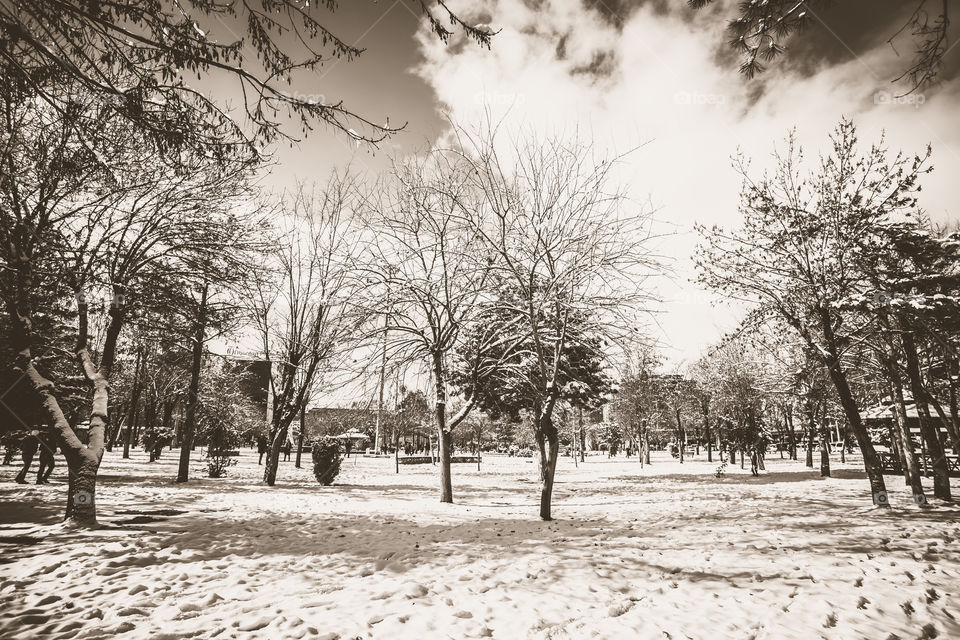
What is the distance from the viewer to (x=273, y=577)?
465 cm

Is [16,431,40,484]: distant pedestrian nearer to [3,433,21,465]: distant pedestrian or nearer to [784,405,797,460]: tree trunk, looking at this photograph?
[3,433,21,465]: distant pedestrian

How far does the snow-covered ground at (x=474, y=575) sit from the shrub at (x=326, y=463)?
22.1 ft

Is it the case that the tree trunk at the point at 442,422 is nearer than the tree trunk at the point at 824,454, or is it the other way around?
the tree trunk at the point at 442,422

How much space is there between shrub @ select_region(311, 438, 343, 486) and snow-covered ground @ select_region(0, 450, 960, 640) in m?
6.73

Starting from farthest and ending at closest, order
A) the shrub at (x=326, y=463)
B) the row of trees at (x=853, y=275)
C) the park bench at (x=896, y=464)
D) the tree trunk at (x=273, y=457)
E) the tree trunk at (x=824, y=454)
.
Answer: the tree trunk at (x=824, y=454) < the park bench at (x=896, y=464) < the shrub at (x=326, y=463) < the tree trunk at (x=273, y=457) < the row of trees at (x=853, y=275)

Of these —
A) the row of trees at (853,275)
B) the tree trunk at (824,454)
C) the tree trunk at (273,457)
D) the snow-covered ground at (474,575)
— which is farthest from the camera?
the tree trunk at (824,454)

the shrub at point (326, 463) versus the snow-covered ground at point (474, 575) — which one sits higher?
the snow-covered ground at point (474, 575)

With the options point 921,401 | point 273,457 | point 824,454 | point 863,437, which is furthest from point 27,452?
point 824,454

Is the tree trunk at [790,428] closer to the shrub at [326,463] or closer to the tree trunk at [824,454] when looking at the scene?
the tree trunk at [824,454]

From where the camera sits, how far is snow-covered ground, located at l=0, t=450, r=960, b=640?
11.5 feet

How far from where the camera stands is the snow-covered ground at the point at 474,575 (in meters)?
3.50

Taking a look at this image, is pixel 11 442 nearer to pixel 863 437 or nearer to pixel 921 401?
pixel 863 437

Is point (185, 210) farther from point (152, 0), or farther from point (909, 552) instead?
point (909, 552)

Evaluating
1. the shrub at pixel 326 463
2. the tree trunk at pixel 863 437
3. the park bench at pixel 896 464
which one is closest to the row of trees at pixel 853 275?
the tree trunk at pixel 863 437
